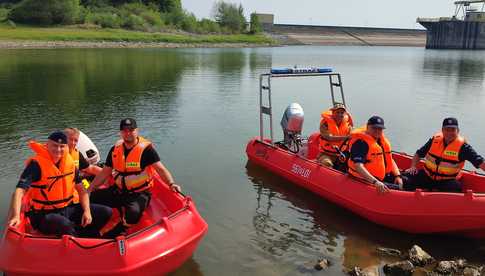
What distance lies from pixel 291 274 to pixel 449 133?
9.18 feet

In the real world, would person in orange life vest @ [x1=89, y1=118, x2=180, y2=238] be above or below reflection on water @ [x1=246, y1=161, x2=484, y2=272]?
above

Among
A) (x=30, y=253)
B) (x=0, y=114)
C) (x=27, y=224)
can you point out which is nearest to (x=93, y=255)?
(x=30, y=253)

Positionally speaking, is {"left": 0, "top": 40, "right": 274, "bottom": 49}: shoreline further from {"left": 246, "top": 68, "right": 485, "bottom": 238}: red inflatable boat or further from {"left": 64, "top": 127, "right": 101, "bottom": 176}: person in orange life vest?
{"left": 246, "top": 68, "right": 485, "bottom": 238}: red inflatable boat

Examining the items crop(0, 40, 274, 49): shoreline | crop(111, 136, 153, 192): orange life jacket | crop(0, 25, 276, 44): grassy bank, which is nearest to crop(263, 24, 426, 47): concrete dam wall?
crop(0, 25, 276, 44): grassy bank

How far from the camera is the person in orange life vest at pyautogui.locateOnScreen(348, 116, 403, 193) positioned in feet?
20.7

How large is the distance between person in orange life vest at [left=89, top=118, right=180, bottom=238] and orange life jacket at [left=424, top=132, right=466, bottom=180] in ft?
11.7

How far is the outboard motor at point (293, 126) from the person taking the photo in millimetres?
8875

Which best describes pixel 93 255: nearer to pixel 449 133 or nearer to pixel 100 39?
pixel 449 133

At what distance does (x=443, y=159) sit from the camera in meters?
6.25

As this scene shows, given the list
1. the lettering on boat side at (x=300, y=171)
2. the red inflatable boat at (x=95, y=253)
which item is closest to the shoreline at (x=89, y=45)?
the lettering on boat side at (x=300, y=171)

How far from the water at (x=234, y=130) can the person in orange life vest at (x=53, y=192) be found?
4.62ft

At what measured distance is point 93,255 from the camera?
4457mm

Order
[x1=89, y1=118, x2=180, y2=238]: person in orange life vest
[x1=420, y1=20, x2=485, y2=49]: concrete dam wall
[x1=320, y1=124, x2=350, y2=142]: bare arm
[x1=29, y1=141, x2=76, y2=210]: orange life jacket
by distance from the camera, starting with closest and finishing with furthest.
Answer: [x1=29, y1=141, x2=76, y2=210]: orange life jacket → [x1=89, y1=118, x2=180, y2=238]: person in orange life vest → [x1=320, y1=124, x2=350, y2=142]: bare arm → [x1=420, y1=20, x2=485, y2=49]: concrete dam wall

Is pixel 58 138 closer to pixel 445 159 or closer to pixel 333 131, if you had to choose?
pixel 333 131
